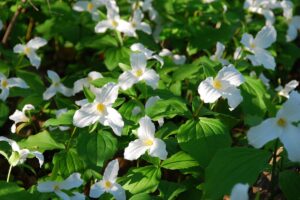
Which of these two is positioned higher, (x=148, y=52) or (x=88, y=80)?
(x=148, y=52)

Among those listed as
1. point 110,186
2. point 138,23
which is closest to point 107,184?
point 110,186

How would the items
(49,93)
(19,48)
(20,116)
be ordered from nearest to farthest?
(20,116) → (49,93) → (19,48)

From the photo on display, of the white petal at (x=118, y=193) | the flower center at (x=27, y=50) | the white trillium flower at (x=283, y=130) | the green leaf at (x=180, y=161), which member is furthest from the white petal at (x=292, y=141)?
the flower center at (x=27, y=50)

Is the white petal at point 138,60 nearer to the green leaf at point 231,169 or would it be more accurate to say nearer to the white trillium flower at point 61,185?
the white trillium flower at point 61,185

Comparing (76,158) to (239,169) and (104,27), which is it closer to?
(239,169)

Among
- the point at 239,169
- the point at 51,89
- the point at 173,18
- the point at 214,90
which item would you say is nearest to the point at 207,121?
the point at 214,90

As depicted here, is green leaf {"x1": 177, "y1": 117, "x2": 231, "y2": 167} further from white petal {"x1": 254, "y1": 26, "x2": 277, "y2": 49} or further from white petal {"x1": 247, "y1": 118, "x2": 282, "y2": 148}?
white petal {"x1": 254, "y1": 26, "x2": 277, "y2": 49}

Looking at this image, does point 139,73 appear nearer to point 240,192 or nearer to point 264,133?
point 264,133
